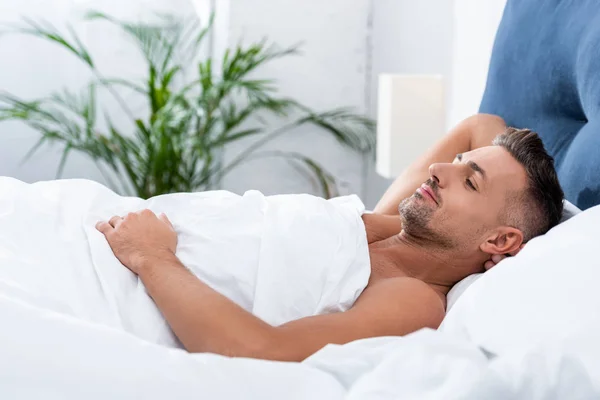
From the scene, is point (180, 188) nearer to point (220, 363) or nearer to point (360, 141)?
point (360, 141)

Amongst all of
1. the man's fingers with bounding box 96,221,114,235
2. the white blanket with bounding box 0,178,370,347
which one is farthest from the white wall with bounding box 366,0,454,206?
the man's fingers with bounding box 96,221,114,235

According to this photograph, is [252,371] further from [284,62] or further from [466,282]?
[284,62]

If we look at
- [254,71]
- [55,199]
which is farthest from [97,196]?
[254,71]

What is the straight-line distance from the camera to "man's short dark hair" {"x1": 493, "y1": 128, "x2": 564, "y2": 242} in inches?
64.9

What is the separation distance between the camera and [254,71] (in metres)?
3.88

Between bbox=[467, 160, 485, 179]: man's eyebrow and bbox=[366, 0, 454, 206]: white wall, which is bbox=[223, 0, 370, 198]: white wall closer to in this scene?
bbox=[366, 0, 454, 206]: white wall

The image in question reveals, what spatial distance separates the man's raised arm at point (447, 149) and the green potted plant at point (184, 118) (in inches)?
55.4

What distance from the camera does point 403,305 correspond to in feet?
4.78

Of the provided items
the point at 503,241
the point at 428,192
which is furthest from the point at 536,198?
the point at 428,192

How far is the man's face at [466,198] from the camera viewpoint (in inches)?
66.0

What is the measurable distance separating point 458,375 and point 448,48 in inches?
95.4

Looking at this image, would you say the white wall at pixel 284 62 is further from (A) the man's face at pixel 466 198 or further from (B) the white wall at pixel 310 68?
(A) the man's face at pixel 466 198

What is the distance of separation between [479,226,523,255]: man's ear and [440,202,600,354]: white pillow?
0.84ft

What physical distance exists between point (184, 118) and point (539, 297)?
2334 mm
